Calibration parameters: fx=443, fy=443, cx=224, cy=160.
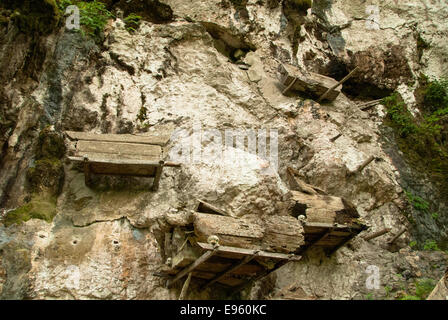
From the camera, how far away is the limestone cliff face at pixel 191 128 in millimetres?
6699

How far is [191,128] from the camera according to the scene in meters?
8.67

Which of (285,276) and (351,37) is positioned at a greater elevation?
(351,37)

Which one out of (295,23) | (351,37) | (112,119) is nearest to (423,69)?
(351,37)

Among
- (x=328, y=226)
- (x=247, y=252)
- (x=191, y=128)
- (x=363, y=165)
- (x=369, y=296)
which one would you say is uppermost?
(x=191, y=128)

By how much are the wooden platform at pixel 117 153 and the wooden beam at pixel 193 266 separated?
5.37ft

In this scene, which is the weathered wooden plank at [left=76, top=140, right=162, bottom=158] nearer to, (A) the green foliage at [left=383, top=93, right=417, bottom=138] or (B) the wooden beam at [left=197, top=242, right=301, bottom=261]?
(B) the wooden beam at [left=197, top=242, right=301, bottom=261]

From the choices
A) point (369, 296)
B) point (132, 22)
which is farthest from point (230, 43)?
point (369, 296)

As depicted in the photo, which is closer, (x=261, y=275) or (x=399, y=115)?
(x=261, y=275)

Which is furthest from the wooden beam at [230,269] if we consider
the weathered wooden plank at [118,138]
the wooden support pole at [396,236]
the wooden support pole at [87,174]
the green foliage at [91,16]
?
the green foliage at [91,16]

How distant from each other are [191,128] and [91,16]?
333 centimetres

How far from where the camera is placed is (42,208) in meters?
6.89

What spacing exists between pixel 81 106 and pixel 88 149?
1.65 m

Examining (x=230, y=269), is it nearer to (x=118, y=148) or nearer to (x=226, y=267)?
(x=226, y=267)
